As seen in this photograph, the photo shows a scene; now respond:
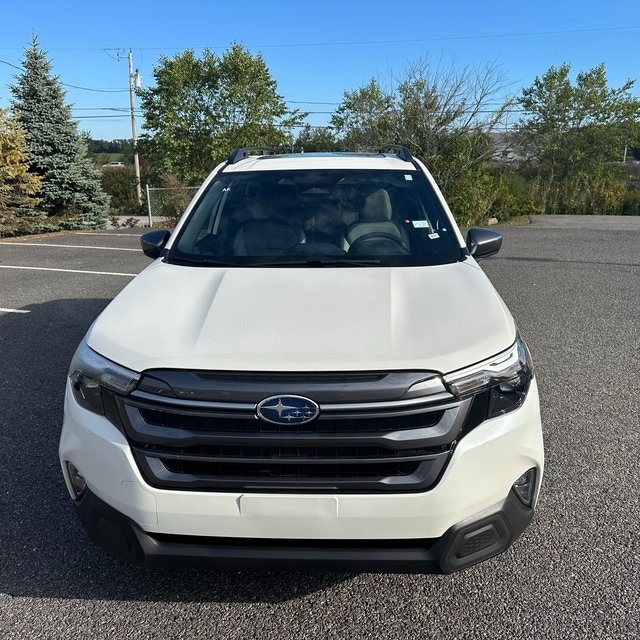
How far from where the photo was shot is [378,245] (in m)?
3.39

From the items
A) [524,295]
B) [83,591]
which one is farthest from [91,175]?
[83,591]

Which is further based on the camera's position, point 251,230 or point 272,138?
point 272,138

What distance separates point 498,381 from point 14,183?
17266 mm

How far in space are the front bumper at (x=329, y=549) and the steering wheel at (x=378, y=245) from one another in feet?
5.23

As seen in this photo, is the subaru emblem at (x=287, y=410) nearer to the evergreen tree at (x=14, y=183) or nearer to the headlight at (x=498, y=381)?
the headlight at (x=498, y=381)

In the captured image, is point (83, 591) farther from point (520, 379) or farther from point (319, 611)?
point (520, 379)

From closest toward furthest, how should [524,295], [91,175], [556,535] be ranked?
[556,535], [524,295], [91,175]

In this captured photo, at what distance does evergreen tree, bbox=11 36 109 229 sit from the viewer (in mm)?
17547

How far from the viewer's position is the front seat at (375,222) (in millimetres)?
3486

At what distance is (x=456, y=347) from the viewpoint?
2137 millimetres

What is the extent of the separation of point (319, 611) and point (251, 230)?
213 cm

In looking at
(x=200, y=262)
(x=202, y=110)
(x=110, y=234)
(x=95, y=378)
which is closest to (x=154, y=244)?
(x=200, y=262)

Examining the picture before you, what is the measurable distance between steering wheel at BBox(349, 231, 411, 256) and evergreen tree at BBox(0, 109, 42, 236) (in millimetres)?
14855

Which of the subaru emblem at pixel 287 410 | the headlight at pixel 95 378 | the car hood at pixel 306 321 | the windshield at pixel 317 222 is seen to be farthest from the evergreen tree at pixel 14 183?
the subaru emblem at pixel 287 410
